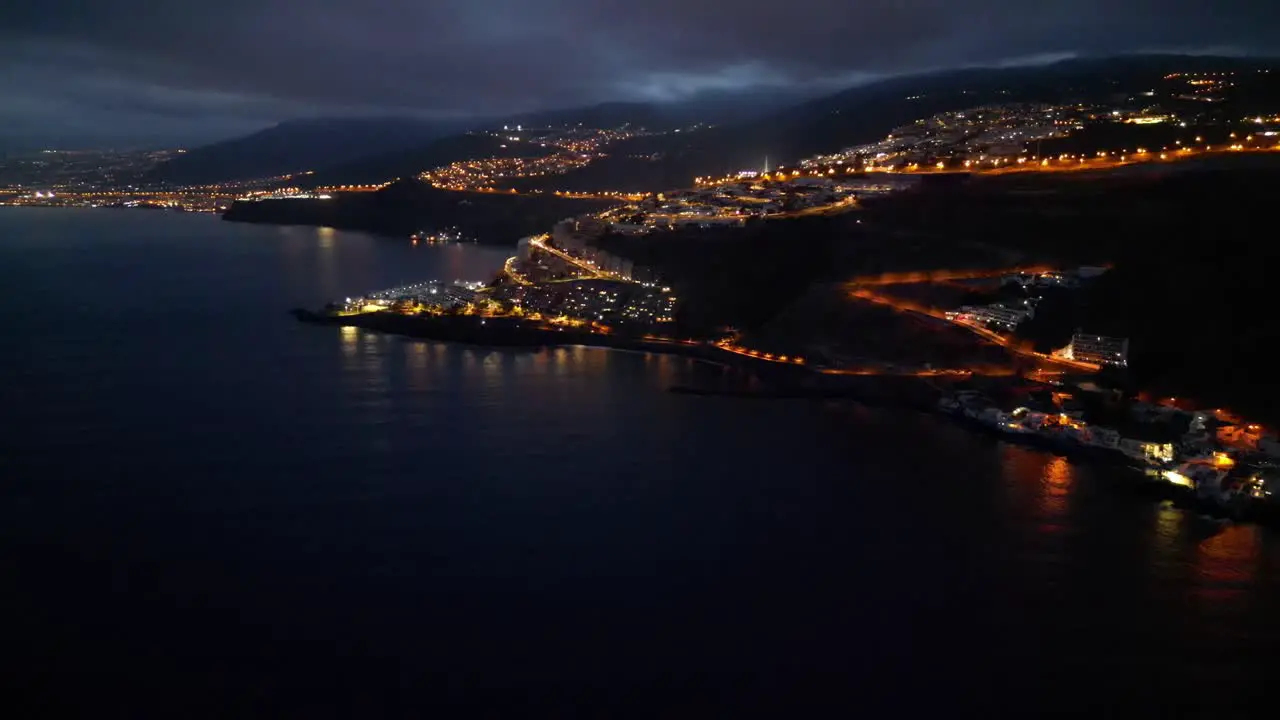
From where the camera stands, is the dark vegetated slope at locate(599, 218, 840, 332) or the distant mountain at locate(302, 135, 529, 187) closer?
the dark vegetated slope at locate(599, 218, 840, 332)

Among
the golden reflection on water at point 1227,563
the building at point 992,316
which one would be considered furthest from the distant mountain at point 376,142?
the golden reflection on water at point 1227,563

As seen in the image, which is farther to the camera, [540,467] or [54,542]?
[540,467]

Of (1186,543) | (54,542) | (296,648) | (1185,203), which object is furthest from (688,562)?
(1185,203)

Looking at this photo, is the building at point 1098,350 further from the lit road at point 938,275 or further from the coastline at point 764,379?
the lit road at point 938,275

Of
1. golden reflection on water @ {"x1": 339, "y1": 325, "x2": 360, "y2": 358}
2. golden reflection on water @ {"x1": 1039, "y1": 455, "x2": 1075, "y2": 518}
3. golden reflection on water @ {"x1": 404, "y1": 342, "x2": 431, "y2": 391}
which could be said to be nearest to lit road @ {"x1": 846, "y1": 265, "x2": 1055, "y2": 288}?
golden reflection on water @ {"x1": 1039, "y1": 455, "x2": 1075, "y2": 518}

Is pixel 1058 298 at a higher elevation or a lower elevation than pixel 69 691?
higher

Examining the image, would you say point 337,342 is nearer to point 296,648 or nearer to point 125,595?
point 125,595

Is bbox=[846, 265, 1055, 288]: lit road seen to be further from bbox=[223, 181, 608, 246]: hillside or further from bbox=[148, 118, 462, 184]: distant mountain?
bbox=[148, 118, 462, 184]: distant mountain
